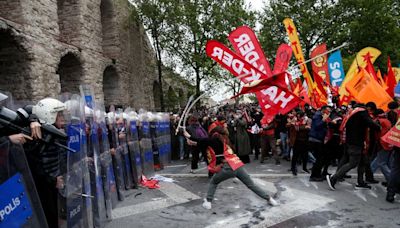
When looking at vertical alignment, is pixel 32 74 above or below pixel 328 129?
above

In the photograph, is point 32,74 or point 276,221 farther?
point 32,74

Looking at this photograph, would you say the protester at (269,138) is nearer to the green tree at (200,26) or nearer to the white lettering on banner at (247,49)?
the white lettering on banner at (247,49)

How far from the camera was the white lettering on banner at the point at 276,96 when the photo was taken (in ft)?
20.0

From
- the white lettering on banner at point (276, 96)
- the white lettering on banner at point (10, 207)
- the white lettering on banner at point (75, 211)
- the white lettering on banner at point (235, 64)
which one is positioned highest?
the white lettering on banner at point (235, 64)

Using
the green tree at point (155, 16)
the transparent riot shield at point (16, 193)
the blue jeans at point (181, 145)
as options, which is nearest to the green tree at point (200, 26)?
the green tree at point (155, 16)

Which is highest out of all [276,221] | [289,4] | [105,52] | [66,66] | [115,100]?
[289,4]

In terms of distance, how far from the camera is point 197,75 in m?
22.4

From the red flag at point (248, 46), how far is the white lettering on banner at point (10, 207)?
201 inches

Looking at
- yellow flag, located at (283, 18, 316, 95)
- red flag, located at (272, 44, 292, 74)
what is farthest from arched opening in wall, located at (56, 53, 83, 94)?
red flag, located at (272, 44, 292, 74)

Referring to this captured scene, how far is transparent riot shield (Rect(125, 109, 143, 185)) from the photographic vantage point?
744cm

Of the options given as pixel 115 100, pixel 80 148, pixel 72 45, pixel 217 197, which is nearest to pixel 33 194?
pixel 80 148

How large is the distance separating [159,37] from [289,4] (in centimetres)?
1302

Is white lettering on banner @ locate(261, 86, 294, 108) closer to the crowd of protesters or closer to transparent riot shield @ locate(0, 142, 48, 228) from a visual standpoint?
the crowd of protesters

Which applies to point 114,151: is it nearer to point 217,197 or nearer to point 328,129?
point 217,197
